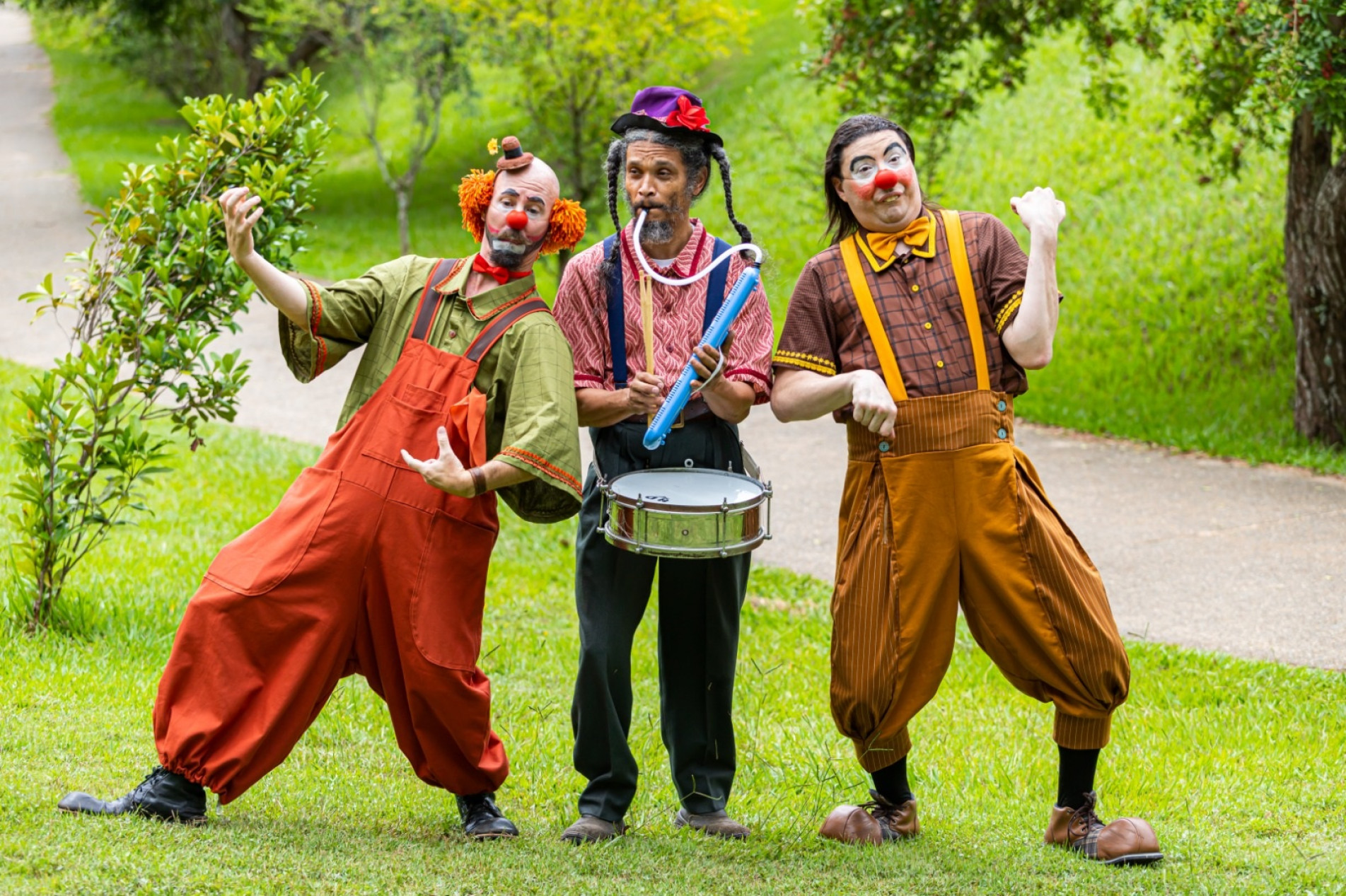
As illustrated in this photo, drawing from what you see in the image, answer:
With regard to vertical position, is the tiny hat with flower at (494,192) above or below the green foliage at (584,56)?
below

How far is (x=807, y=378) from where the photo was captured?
3760mm

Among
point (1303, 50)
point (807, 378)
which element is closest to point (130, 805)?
point (807, 378)

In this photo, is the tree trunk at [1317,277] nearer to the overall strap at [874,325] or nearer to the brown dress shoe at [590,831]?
the overall strap at [874,325]

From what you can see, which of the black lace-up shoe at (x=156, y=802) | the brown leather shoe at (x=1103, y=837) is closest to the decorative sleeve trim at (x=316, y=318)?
the black lace-up shoe at (x=156, y=802)

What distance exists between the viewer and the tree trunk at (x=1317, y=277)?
345 inches

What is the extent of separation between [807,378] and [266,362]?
9903 millimetres

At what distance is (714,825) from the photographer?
4.06 m

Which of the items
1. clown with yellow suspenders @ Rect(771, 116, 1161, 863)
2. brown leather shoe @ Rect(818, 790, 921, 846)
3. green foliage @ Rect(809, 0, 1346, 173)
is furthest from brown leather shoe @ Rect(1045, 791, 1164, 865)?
green foliage @ Rect(809, 0, 1346, 173)

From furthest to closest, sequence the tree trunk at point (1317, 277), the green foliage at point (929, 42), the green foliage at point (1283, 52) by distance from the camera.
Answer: the green foliage at point (929, 42) < the tree trunk at point (1317, 277) < the green foliage at point (1283, 52)

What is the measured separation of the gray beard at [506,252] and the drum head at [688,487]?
0.69 metres

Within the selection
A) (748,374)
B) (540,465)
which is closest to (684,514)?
(540,465)

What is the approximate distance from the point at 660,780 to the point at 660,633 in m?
0.97

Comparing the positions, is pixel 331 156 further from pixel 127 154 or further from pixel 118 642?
pixel 118 642

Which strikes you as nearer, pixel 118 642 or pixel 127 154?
pixel 118 642
